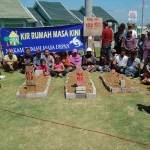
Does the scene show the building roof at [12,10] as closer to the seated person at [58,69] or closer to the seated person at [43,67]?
the seated person at [58,69]

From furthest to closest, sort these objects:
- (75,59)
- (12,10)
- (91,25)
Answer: (12,10) < (91,25) < (75,59)

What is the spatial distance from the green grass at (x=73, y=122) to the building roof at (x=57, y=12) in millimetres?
31587

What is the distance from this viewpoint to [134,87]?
1227 centimetres

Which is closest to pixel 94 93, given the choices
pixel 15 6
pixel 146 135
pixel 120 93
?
pixel 120 93

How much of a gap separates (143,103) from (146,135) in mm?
2687

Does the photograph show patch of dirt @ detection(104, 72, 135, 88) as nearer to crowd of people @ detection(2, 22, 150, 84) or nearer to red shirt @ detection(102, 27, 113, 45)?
crowd of people @ detection(2, 22, 150, 84)

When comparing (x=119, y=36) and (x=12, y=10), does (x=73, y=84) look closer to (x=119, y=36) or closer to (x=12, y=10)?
(x=119, y=36)

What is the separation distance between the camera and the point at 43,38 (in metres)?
17.2

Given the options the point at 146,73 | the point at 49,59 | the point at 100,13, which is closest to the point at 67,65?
the point at 49,59

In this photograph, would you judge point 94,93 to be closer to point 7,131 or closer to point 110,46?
point 7,131

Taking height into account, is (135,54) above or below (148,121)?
above

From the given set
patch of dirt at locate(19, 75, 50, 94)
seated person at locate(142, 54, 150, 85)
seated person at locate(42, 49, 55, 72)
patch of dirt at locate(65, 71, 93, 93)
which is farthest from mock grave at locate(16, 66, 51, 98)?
seated person at locate(142, 54, 150, 85)

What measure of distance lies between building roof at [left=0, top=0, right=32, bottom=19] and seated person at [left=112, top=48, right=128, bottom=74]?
59.0ft

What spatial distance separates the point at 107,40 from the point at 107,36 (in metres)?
0.18
